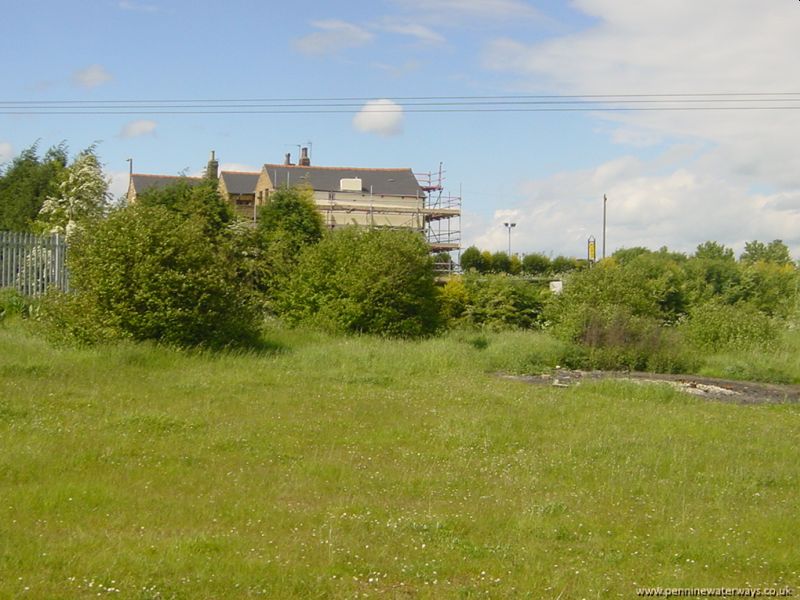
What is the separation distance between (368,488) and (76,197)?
28768mm

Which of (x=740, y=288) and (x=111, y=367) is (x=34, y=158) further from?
(x=740, y=288)

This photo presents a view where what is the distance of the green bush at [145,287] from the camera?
1823cm

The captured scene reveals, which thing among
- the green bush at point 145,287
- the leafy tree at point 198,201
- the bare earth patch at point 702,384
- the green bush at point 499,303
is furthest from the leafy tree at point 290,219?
the bare earth patch at point 702,384

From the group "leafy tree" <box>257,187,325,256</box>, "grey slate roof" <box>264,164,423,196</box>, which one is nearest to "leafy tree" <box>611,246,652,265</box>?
"grey slate roof" <box>264,164,423,196</box>

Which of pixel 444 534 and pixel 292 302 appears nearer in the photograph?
pixel 444 534

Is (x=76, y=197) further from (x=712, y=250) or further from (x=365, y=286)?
(x=712, y=250)

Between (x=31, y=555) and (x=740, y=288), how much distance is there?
45.1m

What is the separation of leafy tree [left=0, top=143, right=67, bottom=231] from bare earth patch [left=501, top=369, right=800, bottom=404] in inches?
1056

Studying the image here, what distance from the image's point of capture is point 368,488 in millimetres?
9102

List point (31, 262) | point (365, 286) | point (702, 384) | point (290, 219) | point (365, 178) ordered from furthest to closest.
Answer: point (365, 178)
point (290, 219)
point (365, 286)
point (31, 262)
point (702, 384)

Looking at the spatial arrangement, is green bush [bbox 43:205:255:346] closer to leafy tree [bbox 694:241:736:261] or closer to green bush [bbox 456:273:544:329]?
green bush [bbox 456:273:544:329]

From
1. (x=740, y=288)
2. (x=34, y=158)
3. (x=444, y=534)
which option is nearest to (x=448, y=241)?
(x=740, y=288)

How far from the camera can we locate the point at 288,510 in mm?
8086

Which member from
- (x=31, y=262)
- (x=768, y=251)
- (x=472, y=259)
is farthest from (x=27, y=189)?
(x=768, y=251)
